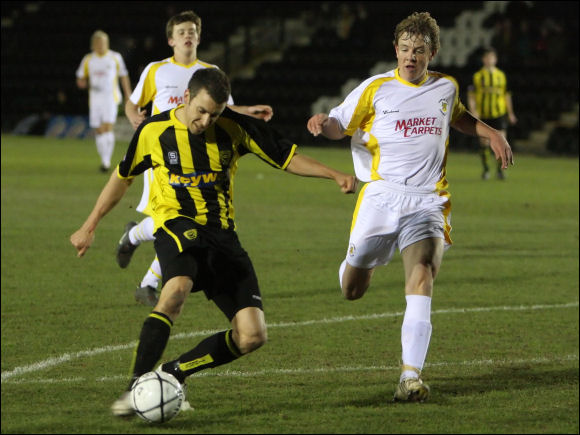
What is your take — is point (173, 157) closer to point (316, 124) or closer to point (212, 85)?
point (212, 85)

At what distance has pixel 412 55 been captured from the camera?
5.39 m

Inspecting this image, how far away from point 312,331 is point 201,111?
328 cm

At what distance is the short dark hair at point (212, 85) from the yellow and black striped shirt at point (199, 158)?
1.07ft

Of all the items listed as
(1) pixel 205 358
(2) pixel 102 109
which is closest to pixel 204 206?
(1) pixel 205 358

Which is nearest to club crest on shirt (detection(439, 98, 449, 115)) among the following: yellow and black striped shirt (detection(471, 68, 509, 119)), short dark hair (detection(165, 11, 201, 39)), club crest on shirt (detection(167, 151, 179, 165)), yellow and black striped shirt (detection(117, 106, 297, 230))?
yellow and black striped shirt (detection(117, 106, 297, 230))

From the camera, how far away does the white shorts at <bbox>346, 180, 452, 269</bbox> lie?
5758mm

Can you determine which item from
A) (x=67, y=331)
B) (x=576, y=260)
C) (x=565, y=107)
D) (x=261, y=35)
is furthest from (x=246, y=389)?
(x=261, y=35)

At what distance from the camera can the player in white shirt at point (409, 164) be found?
554cm

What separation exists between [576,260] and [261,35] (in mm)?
23200

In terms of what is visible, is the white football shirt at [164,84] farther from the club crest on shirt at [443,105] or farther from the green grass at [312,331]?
the club crest on shirt at [443,105]

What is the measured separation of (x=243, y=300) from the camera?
527 centimetres

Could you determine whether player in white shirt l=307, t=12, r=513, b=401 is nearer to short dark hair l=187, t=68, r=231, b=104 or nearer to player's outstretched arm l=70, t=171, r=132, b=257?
short dark hair l=187, t=68, r=231, b=104

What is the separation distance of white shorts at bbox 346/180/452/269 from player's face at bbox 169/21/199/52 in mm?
2698

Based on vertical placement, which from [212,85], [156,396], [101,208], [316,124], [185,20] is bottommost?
[156,396]
